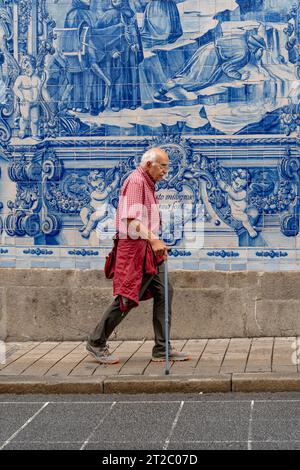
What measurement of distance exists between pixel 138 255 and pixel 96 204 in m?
1.65

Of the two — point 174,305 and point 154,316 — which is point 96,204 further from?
point 154,316

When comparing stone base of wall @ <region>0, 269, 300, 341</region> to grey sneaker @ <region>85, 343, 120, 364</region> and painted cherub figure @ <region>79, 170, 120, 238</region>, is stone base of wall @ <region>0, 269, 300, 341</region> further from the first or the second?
grey sneaker @ <region>85, 343, 120, 364</region>

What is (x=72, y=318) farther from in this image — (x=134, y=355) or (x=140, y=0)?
(x=140, y=0)

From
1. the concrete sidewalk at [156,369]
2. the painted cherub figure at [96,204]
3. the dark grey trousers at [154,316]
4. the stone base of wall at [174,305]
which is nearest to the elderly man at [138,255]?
the dark grey trousers at [154,316]

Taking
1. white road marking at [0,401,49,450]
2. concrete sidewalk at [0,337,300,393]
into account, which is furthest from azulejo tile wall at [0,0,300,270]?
white road marking at [0,401,49,450]

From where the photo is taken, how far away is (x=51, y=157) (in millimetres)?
11430

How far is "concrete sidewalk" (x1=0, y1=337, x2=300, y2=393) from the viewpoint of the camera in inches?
360

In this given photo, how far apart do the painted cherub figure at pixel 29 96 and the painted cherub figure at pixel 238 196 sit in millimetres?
1942

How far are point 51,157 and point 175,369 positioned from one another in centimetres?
287

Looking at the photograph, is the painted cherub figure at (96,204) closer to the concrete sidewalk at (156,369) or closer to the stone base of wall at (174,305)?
the stone base of wall at (174,305)

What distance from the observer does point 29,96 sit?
1152 cm

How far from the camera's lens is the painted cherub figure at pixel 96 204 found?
37.2 feet

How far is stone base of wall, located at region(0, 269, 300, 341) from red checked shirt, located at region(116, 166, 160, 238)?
56.1 inches
